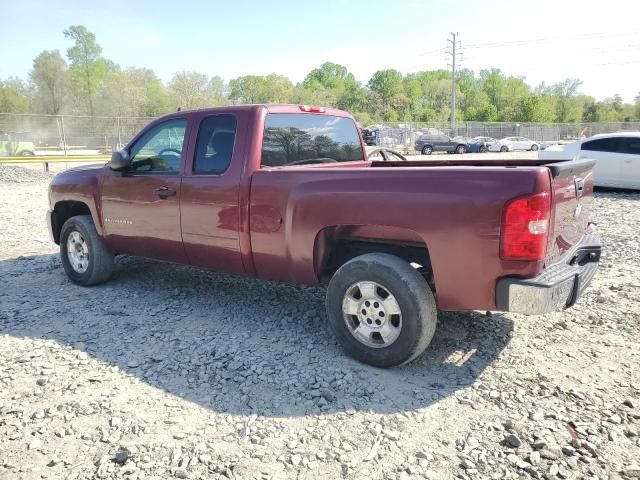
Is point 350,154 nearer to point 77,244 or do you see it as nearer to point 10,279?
point 77,244

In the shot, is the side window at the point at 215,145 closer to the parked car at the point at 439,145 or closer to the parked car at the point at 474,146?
the parked car at the point at 439,145

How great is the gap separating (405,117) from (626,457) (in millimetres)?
99355

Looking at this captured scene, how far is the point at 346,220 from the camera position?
3.71 meters

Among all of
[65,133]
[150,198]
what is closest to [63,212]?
[150,198]

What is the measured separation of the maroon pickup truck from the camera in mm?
3170

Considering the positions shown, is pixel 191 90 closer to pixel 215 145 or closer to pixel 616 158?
pixel 616 158

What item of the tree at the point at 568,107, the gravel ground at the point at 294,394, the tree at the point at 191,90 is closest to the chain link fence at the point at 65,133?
the gravel ground at the point at 294,394

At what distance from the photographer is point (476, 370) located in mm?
3723

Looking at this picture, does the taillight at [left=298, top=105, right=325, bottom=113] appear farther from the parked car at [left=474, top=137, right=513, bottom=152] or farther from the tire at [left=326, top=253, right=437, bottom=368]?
the parked car at [left=474, top=137, right=513, bottom=152]

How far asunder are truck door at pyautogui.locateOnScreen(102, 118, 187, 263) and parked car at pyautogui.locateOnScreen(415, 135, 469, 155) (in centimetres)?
3697

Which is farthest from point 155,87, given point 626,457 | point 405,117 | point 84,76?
point 626,457

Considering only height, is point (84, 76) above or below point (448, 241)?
above

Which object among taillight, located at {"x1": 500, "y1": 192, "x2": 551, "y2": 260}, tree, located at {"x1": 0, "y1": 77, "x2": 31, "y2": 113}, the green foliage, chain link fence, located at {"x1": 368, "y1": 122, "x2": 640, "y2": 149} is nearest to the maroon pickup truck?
taillight, located at {"x1": 500, "y1": 192, "x2": 551, "y2": 260}

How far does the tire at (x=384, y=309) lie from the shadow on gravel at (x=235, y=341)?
6.5 inches
